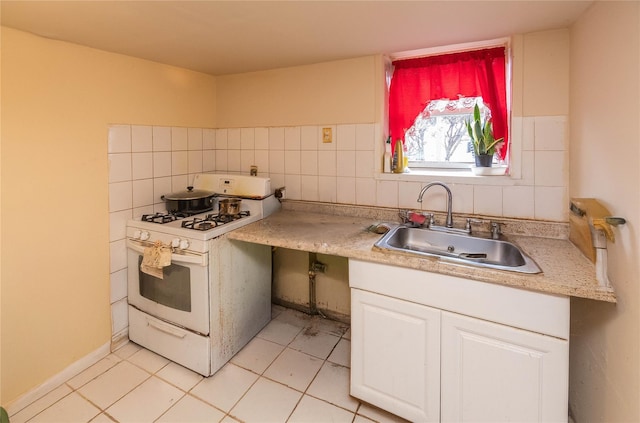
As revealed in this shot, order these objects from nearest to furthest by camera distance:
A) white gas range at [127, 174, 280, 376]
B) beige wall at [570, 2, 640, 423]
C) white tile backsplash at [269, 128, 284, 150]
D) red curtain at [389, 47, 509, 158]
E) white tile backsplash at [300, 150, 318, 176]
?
beige wall at [570, 2, 640, 423], white gas range at [127, 174, 280, 376], red curtain at [389, 47, 509, 158], white tile backsplash at [300, 150, 318, 176], white tile backsplash at [269, 128, 284, 150]

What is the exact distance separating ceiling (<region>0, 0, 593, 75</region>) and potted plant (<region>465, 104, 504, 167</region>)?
1.46 ft

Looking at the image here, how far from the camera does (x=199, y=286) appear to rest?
1727 mm

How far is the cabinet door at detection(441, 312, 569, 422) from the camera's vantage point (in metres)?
1.14

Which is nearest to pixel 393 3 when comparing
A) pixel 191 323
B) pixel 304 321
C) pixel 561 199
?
pixel 561 199

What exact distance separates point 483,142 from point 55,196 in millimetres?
2343

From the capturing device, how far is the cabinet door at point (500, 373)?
114cm

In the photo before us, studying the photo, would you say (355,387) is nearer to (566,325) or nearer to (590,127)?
(566,325)

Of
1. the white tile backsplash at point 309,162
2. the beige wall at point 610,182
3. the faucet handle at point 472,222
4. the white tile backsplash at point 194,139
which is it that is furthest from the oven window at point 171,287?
the beige wall at point 610,182

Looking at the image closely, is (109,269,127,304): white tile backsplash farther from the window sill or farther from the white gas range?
the window sill

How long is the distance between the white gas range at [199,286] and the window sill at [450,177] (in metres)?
0.87

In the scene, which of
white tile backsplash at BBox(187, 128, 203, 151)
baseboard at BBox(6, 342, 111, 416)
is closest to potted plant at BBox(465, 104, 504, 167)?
white tile backsplash at BBox(187, 128, 203, 151)

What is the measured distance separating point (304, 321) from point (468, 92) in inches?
74.4

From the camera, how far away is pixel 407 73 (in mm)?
2059

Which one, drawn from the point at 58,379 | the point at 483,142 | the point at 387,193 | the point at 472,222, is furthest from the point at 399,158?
the point at 58,379
